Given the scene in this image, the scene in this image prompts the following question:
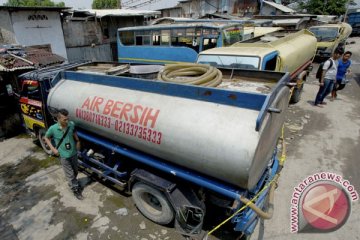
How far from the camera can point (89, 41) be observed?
56.3 ft

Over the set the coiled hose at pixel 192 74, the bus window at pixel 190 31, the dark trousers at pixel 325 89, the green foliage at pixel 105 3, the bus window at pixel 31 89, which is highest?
the green foliage at pixel 105 3

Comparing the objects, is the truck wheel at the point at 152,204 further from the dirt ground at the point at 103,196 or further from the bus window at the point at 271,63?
the bus window at the point at 271,63

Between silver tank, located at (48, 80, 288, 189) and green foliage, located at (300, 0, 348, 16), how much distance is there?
4135 cm

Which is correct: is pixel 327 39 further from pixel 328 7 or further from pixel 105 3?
pixel 105 3

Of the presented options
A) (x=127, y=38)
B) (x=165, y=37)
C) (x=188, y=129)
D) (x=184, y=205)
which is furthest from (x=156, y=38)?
(x=184, y=205)

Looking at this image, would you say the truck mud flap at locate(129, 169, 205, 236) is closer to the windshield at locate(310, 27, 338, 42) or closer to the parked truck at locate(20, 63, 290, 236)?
the parked truck at locate(20, 63, 290, 236)

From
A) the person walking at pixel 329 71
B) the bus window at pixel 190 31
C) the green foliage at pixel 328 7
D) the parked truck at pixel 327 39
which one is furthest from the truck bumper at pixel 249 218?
the green foliage at pixel 328 7

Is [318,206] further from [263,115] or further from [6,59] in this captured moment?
[6,59]

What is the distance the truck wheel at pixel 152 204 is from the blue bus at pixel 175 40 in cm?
700

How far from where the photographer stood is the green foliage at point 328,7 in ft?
116

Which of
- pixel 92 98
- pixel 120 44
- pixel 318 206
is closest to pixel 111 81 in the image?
pixel 92 98

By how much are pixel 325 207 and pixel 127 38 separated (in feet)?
39.5

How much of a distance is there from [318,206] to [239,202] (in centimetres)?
146

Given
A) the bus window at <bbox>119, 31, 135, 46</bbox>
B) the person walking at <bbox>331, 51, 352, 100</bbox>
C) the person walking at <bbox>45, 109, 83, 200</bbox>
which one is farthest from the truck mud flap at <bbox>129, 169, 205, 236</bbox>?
the bus window at <bbox>119, 31, 135, 46</bbox>
